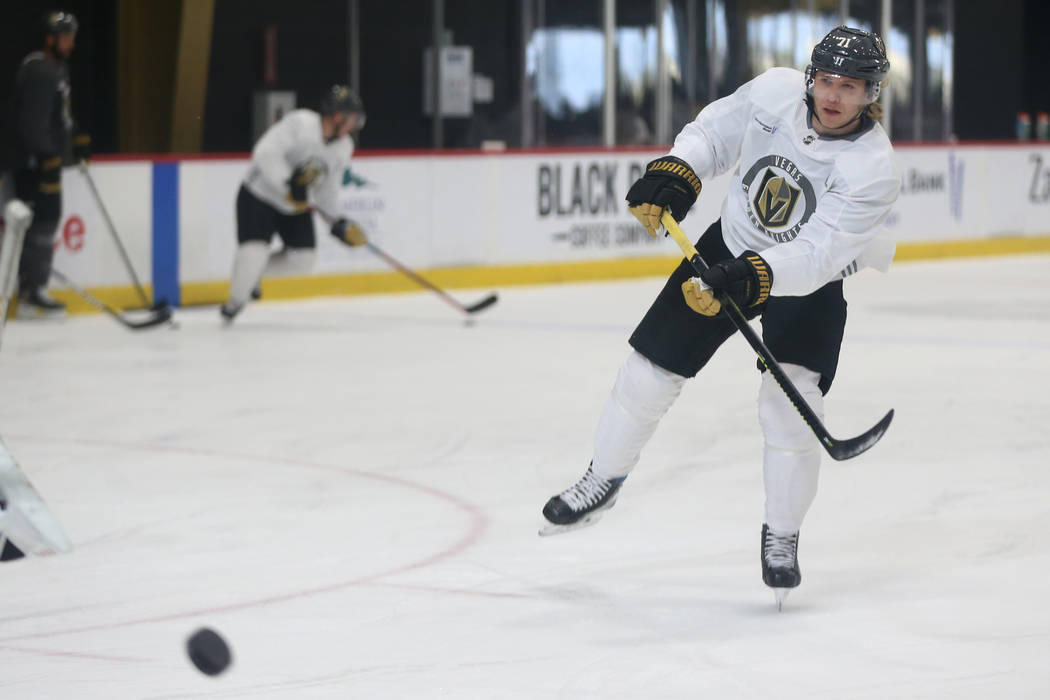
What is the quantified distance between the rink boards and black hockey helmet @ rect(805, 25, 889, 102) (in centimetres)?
565

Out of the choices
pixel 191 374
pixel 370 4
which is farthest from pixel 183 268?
pixel 370 4

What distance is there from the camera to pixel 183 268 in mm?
8547

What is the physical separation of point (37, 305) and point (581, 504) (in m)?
5.09

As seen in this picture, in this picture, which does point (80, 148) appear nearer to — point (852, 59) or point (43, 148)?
point (43, 148)

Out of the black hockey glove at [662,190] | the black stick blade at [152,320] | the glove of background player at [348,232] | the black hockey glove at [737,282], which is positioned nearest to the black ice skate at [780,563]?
the black hockey glove at [737,282]

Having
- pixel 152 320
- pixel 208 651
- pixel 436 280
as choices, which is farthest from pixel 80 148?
pixel 208 651

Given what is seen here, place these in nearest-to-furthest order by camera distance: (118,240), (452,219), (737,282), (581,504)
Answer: (737,282), (581,504), (118,240), (452,219)

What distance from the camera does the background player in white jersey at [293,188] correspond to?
24.6ft

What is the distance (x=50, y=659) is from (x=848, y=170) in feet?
5.18

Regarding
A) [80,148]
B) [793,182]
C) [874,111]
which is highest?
[874,111]

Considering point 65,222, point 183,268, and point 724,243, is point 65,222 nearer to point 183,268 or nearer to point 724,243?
point 183,268

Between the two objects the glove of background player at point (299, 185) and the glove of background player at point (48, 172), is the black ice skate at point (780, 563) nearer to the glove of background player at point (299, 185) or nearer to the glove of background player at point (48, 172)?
the glove of background player at point (299, 185)

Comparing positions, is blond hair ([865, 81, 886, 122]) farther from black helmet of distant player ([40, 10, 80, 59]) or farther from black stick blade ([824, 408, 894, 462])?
black helmet of distant player ([40, 10, 80, 59])

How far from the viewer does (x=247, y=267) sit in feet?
25.5
